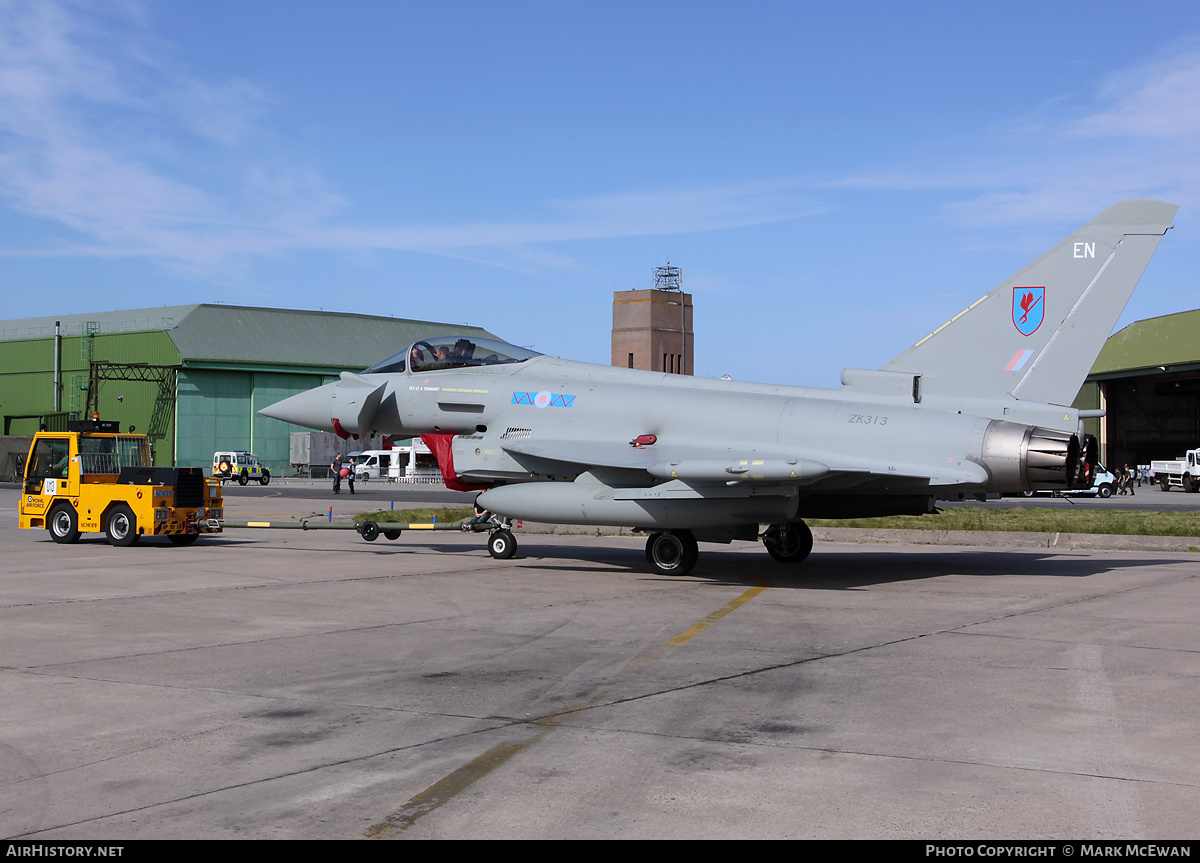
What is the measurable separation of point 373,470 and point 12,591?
2060 inches

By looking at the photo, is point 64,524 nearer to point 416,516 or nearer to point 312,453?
point 416,516

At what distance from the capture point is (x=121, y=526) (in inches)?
766

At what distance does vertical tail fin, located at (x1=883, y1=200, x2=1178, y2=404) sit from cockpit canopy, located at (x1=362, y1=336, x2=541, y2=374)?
6936mm

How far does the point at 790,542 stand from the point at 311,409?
8.75 meters

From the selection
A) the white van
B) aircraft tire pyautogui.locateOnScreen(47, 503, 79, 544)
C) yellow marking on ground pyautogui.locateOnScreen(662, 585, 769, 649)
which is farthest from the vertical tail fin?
the white van

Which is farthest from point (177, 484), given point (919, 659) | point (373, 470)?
point (373, 470)

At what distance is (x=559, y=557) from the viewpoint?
18250 millimetres

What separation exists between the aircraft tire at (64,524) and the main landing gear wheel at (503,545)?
873 cm

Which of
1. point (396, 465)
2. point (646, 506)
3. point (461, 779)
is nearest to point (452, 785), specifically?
point (461, 779)

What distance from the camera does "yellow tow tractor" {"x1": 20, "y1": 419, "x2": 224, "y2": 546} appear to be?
63.7 ft

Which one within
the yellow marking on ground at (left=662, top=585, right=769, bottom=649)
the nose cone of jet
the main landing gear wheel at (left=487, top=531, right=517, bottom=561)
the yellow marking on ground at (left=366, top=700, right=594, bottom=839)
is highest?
the nose cone of jet

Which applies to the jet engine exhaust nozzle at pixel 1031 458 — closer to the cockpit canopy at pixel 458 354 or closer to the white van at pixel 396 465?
the cockpit canopy at pixel 458 354

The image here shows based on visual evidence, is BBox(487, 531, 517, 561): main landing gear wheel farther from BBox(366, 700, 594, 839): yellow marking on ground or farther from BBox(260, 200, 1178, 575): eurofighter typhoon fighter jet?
BBox(366, 700, 594, 839): yellow marking on ground

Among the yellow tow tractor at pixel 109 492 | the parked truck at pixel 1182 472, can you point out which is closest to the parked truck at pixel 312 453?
the yellow tow tractor at pixel 109 492
